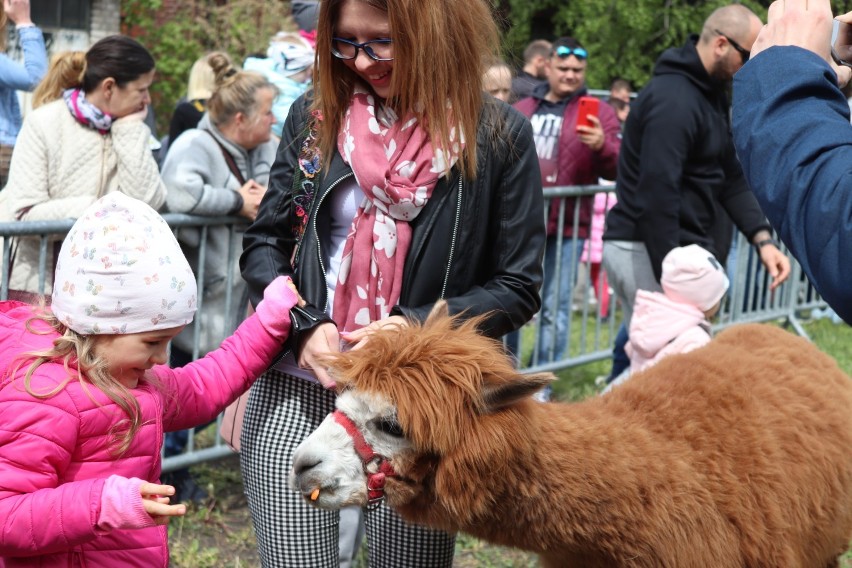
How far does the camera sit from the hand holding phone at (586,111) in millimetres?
7414

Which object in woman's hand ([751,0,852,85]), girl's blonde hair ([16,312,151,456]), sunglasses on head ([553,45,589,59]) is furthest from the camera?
sunglasses on head ([553,45,589,59])

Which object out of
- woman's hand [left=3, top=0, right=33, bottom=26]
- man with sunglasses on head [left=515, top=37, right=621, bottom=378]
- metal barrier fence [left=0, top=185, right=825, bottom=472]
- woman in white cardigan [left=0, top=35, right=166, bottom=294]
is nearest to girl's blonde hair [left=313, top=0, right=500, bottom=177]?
metal barrier fence [left=0, top=185, right=825, bottom=472]

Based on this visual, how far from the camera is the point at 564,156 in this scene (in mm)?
7914

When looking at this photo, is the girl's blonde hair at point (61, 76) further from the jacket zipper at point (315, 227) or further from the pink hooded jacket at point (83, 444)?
the pink hooded jacket at point (83, 444)

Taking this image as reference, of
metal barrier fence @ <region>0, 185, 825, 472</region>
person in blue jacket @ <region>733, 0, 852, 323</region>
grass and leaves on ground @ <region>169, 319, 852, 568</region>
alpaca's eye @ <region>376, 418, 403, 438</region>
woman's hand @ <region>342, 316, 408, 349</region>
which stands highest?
person in blue jacket @ <region>733, 0, 852, 323</region>

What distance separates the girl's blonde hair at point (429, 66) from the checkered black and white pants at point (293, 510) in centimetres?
69

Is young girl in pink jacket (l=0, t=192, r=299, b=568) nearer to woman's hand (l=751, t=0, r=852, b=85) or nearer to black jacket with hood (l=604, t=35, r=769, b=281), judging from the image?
woman's hand (l=751, t=0, r=852, b=85)

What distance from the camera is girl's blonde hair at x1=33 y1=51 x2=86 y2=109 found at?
5.26m

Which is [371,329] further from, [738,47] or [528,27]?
[528,27]

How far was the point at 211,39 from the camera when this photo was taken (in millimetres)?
17281

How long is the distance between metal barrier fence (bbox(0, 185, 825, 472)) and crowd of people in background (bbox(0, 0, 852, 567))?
8cm

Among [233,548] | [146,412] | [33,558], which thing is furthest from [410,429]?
[233,548]

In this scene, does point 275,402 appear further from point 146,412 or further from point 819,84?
point 819,84

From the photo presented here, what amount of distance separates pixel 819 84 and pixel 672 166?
3.55m
